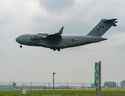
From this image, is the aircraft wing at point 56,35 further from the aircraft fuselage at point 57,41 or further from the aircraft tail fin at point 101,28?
the aircraft tail fin at point 101,28

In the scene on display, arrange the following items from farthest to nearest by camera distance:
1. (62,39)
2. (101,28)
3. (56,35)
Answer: (101,28) < (56,35) < (62,39)

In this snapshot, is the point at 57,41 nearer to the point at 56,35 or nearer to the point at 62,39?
the point at 62,39

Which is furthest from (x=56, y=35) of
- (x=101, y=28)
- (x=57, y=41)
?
(x=101, y=28)

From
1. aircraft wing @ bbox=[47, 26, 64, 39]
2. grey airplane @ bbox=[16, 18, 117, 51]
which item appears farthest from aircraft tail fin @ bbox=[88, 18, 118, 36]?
aircraft wing @ bbox=[47, 26, 64, 39]

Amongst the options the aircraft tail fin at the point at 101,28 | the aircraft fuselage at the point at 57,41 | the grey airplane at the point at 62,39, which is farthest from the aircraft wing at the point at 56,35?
the aircraft tail fin at the point at 101,28

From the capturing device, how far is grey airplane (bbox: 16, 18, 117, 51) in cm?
6981

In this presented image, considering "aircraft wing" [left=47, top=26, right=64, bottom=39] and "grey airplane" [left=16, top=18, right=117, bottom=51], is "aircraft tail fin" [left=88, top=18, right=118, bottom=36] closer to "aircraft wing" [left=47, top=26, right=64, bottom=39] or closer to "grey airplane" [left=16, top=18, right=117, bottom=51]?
"grey airplane" [left=16, top=18, right=117, bottom=51]

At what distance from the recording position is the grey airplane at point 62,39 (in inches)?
2749

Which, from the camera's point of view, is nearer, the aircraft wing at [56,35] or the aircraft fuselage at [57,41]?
the aircraft fuselage at [57,41]

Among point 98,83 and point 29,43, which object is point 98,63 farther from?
point 29,43

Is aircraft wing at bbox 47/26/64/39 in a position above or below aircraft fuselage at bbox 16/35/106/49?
above

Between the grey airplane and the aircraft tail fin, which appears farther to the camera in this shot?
the aircraft tail fin

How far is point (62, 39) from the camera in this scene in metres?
73.2

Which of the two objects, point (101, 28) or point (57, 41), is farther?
point (101, 28)
